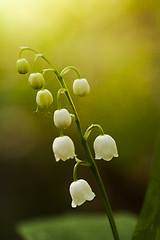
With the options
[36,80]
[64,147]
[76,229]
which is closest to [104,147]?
[64,147]

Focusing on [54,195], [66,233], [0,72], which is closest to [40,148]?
[54,195]

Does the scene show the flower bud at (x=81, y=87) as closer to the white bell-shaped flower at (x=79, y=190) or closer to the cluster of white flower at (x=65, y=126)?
the cluster of white flower at (x=65, y=126)

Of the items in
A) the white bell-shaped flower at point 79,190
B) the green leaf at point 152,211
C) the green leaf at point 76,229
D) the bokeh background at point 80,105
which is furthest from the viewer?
the bokeh background at point 80,105

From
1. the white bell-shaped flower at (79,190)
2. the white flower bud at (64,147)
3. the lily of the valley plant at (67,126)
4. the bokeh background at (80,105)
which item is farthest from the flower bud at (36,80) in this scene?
the bokeh background at (80,105)

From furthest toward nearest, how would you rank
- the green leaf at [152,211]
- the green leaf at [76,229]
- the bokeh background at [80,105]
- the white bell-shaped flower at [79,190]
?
the bokeh background at [80,105] < the green leaf at [76,229] < the white bell-shaped flower at [79,190] < the green leaf at [152,211]

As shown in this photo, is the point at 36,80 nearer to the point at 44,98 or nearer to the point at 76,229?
the point at 44,98

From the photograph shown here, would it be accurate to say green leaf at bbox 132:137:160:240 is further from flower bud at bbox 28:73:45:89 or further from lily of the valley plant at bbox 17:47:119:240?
flower bud at bbox 28:73:45:89
